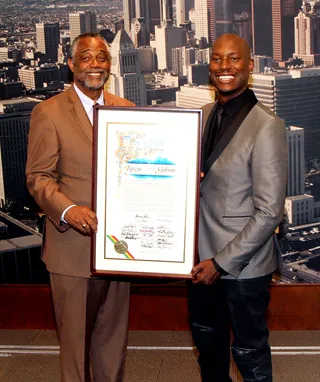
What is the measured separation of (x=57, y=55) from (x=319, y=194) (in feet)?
5.01

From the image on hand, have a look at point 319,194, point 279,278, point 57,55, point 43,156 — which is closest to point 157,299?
point 279,278

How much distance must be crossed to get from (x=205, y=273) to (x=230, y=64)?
0.62 m

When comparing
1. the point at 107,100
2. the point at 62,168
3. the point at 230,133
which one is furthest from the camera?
the point at 107,100

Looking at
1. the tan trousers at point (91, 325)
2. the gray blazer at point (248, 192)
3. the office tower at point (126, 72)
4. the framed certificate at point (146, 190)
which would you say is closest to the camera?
the gray blazer at point (248, 192)

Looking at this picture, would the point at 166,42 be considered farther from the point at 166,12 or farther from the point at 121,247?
the point at 121,247

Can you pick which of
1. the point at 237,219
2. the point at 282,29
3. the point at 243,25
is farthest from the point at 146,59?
the point at 237,219

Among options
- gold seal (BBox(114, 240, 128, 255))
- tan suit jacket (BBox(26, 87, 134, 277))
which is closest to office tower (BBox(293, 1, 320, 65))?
tan suit jacket (BBox(26, 87, 134, 277))

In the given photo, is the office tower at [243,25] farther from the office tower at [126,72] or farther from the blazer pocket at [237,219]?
the blazer pocket at [237,219]

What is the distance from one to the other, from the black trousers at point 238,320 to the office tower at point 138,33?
1.80 m

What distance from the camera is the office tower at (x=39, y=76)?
375 centimetres

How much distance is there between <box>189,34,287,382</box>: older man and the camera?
2041mm

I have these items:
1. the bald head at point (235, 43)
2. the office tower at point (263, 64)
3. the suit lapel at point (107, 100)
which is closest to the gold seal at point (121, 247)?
the suit lapel at point (107, 100)

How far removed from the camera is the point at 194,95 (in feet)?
11.8

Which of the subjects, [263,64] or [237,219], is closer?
[237,219]
